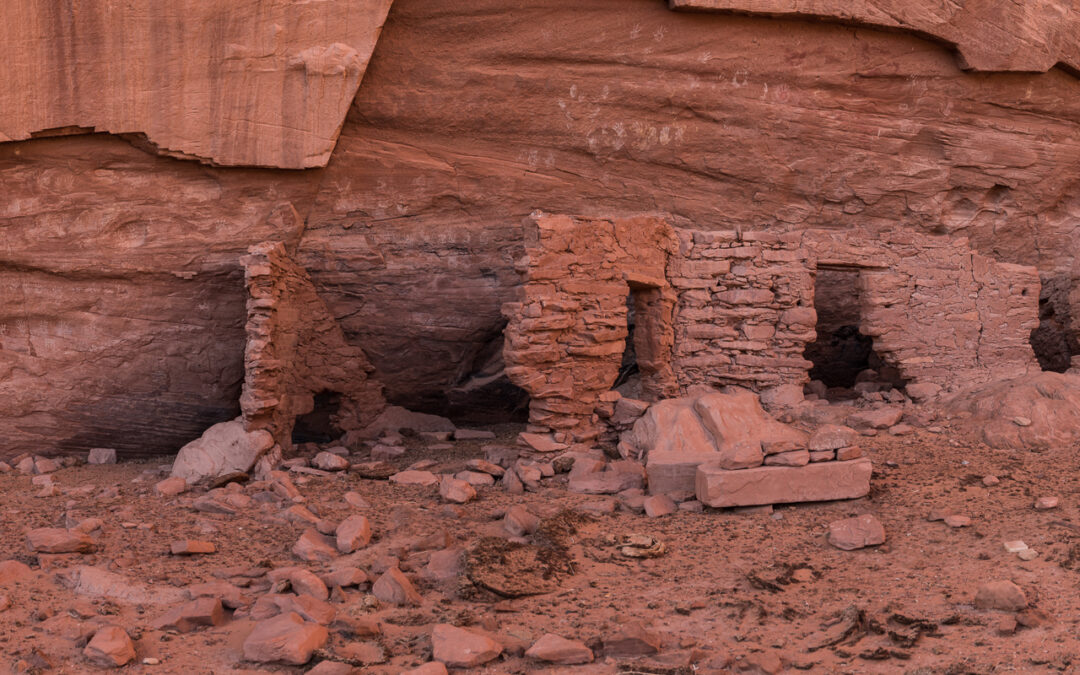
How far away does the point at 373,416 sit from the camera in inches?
335

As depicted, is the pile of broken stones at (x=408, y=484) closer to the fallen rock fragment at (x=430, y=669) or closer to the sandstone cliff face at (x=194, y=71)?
the fallen rock fragment at (x=430, y=669)

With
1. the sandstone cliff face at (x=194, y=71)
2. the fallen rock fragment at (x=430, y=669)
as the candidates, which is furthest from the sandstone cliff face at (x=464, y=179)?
the fallen rock fragment at (x=430, y=669)

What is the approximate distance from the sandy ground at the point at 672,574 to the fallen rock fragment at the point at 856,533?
0.06 meters

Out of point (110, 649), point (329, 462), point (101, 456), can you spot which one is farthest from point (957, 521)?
point (101, 456)

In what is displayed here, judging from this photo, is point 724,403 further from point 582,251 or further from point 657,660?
point 657,660

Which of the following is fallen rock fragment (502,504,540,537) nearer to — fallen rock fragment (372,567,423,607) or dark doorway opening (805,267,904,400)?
fallen rock fragment (372,567,423,607)

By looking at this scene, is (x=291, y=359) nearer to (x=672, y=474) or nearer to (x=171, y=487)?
(x=171, y=487)

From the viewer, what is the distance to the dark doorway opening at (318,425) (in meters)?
8.52

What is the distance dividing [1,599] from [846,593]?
407 centimetres

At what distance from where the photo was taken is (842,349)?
31.8ft

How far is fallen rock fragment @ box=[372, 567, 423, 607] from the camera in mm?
4508

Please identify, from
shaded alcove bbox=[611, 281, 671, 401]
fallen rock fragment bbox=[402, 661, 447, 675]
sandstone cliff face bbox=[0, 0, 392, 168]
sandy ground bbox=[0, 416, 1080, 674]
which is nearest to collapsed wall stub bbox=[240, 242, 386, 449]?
sandstone cliff face bbox=[0, 0, 392, 168]

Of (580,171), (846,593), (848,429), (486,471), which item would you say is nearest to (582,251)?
(580,171)

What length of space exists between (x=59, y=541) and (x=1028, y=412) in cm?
643
